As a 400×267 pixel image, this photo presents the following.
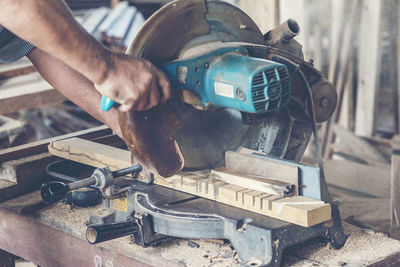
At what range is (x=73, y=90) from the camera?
5.67 feet

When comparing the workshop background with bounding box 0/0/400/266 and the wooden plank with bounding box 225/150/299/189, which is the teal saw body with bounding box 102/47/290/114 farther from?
the workshop background with bounding box 0/0/400/266

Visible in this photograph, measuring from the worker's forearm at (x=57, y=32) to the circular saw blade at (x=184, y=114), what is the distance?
0.15 metres

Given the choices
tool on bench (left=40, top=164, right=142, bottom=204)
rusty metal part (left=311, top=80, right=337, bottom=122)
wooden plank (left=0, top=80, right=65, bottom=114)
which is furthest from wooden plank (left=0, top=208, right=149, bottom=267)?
wooden plank (left=0, top=80, right=65, bottom=114)

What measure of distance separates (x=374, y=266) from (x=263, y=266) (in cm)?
28

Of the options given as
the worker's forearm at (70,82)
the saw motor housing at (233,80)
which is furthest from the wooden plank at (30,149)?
the saw motor housing at (233,80)

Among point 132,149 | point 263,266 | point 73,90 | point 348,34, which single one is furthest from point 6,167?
point 348,34

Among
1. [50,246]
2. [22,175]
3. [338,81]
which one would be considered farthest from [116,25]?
[50,246]

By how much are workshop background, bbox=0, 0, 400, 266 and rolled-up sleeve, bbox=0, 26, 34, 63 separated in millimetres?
835

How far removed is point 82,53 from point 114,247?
54 cm

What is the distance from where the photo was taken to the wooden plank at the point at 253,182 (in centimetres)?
139

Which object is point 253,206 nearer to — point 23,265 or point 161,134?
point 161,134

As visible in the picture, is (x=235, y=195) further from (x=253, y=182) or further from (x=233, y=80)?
(x=233, y=80)

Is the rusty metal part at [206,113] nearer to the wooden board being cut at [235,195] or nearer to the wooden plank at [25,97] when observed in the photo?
the wooden board being cut at [235,195]

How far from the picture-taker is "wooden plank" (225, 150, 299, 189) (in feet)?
4.62
